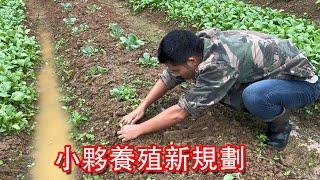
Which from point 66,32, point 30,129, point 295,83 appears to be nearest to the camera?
point 295,83

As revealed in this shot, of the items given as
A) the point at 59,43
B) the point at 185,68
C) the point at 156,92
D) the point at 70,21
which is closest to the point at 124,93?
the point at 156,92

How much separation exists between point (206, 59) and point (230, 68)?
0.78ft

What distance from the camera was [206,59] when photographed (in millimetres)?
3941

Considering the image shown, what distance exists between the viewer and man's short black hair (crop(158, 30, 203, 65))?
12.3ft

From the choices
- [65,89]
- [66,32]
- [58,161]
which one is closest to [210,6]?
[66,32]

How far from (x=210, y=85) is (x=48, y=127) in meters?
2.88

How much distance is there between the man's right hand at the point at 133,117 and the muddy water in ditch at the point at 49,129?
860mm

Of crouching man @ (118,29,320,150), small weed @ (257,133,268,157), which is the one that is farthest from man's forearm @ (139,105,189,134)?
small weed @ (257,133,268,157)

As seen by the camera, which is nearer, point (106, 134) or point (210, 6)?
point (106, 134)

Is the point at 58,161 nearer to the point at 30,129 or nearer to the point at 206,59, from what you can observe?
the point at 30,129

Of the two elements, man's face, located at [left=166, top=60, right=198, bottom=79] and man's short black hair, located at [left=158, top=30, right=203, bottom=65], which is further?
man's face, located at [left=166, top=60, right=198, bottom=79]

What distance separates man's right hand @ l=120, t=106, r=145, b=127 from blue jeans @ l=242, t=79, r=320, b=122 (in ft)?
4.02

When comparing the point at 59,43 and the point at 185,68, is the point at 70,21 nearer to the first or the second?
the point at 59,43

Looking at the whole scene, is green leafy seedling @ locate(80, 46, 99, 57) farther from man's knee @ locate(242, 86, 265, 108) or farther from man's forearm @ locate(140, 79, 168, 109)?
man's knee @ locate(242, 86, 265, 108)
